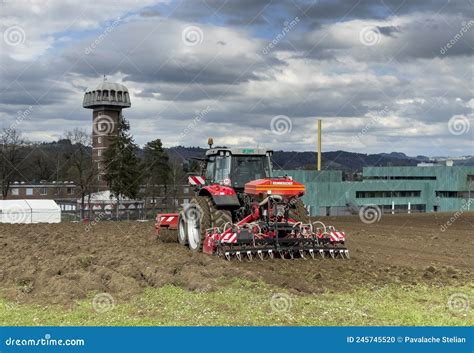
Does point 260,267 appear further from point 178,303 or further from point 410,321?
point 410,321

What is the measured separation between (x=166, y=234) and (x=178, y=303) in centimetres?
930

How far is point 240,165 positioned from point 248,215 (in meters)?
1.47

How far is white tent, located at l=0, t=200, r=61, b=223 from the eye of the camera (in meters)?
32.3

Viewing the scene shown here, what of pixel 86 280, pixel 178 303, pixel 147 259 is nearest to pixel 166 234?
pixel 147 259

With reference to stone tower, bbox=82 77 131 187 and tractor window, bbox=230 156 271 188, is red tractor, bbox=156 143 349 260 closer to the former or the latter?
tractor window, bbox=230 156 271 188

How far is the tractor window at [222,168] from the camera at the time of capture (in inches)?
579

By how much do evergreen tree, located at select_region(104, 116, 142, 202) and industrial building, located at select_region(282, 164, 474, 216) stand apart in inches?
671

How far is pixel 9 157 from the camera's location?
61688 millimetres

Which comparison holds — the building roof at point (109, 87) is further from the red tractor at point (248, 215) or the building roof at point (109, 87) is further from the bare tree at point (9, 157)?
the red tractor at point (248, 215)

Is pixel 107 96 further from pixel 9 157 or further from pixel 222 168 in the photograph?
pixel 222 168

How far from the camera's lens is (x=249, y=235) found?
480 inches

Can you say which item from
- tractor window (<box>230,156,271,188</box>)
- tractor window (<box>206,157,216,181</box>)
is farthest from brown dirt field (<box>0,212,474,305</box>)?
tractor window (<box>230,156,271,188</box>)

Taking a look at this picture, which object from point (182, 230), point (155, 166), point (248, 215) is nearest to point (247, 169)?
point (248, 215)
